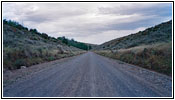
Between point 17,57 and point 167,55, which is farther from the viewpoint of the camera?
point 17,57

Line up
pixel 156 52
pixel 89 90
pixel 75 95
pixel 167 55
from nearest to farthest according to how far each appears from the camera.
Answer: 1. pixel 75 95
2. pixel 89 90
3. pixel 167 55
4. pixel 156 52

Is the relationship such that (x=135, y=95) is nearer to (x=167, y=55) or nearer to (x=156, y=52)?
(x=167, y=55)

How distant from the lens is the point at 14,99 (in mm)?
8195

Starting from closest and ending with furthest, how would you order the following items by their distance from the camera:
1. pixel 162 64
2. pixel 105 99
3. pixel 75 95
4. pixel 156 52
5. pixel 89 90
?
pixel 105 99 → pixel 75 95 → pixel 89 90 → pixel 162 64 → pixel 156 52

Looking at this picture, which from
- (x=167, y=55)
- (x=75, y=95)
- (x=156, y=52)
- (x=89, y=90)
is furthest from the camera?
(x=156, y=52)

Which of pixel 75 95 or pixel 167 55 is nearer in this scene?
pixel 75 95

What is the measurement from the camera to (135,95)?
8602 mm

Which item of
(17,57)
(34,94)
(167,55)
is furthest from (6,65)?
(167,55)

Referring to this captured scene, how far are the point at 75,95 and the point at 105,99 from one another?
44.5 inches

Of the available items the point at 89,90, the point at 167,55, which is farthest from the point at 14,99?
the point at 167,55

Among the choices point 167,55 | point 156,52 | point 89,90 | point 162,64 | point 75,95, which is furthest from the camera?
point 156,52

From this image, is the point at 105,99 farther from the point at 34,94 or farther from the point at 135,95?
the point at 34,94

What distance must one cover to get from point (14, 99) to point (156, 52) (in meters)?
18.2

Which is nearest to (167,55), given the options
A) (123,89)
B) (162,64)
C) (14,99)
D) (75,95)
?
(162,64)
